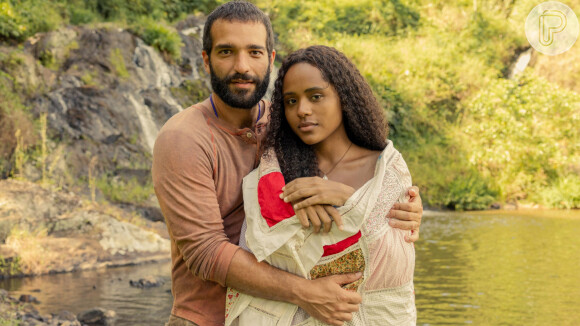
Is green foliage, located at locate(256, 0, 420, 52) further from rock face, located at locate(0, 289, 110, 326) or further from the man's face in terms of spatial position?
the man's face

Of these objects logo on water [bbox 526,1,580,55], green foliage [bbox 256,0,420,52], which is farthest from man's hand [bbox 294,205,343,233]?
green foliage [bbox 256,0,420,52]

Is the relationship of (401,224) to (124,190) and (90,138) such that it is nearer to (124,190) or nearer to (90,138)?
(124,190)

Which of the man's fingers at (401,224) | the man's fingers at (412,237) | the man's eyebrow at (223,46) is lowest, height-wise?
the man's fingers at (412,237)

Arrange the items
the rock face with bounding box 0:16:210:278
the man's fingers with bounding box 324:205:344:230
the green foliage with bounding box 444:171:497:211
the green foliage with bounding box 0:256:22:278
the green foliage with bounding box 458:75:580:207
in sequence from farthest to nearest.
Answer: the green foliage with bounding box 458:75:580:207
the green foliage with bounding box 444:171:497:211
the rock face with bounding box 0:16:210:278
the green foliage with bounding box 0:256:22:278
the man's fingers with bounding box 324:205:344:230

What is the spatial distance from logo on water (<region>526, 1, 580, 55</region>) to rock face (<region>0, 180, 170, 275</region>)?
16606 millimetres

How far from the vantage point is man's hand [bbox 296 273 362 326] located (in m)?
2.46

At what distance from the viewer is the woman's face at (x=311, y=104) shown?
2.69 metres

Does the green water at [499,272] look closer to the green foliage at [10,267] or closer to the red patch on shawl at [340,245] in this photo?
the red patch on shawl at [340,245]

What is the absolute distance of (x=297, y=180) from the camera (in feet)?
8.13

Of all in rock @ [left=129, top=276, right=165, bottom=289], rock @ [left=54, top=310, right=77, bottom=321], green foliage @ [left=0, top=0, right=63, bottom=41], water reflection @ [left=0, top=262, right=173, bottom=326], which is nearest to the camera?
rock @ [left=54, top=310, right=77, bottom=321]

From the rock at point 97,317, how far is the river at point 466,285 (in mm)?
149

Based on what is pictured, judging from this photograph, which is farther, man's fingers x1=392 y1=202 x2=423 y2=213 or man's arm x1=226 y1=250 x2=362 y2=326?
man's fingers x1=392 y1=202 x2=423 y2=213

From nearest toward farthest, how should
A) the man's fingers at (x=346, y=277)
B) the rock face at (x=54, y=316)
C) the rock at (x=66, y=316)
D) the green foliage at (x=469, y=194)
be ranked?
the man's fingers at (x=346, y=277), the rock face at (x=54, y=316), the rock at (x=66, y=316), the green foliage at (x=469, y=194)

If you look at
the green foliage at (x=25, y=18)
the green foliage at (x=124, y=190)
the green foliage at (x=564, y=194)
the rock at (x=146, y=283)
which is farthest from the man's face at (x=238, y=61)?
the green foliage at (x=564, y=194)
